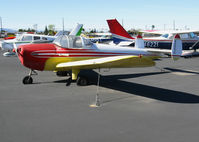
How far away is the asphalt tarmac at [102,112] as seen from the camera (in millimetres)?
4770

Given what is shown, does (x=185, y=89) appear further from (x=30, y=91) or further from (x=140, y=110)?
(x=30, y=91)

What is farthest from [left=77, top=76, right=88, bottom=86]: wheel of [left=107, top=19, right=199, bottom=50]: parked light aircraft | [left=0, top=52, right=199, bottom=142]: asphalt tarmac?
[left=107, top=19, right=199, bottom=50]: parked light aircraft

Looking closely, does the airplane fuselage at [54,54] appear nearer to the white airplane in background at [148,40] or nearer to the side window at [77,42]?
the side window at [77,42]

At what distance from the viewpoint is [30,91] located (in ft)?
28.3

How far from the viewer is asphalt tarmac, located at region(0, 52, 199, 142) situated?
4770mm

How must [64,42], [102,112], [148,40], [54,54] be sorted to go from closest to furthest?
1. [102,112]
2. [54,54]
3. [64,42]
4. [148,40]

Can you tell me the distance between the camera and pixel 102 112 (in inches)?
245

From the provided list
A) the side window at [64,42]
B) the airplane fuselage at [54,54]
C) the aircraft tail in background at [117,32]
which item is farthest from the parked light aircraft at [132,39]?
the side window at [64,42]

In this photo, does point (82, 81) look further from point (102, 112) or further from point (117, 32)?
point (117, 32)

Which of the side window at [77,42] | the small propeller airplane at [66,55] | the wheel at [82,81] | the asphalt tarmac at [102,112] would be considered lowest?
the asphalt tarmac at [102,112]

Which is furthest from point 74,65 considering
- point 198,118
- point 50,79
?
point 198,118

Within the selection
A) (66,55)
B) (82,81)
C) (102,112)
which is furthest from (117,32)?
(102,112)

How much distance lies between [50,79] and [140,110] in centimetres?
568

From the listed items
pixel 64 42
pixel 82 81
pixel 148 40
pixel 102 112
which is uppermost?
pixel 148 40
